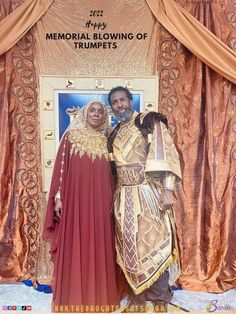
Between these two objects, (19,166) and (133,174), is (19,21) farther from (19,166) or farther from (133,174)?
(133,174)

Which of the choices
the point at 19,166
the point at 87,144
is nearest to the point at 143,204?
the point at 87,144

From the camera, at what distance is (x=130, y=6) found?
2.92 meters

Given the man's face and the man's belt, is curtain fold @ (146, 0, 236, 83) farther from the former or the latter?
the man's belt

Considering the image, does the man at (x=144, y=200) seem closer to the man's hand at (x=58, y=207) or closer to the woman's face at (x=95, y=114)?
the woman's face at (x=95, y=114)

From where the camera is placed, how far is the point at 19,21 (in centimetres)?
283

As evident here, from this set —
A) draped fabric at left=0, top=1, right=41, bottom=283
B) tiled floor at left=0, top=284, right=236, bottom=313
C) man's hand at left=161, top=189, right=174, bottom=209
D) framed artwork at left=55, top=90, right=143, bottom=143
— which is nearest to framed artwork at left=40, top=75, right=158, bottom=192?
framed artwork at left=55, top=90, right=143, bottom=143

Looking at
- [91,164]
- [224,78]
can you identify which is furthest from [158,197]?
[224,78]

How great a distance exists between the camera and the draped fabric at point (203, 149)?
117 inches

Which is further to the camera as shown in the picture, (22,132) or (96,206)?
(22,132)

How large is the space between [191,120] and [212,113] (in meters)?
0.17

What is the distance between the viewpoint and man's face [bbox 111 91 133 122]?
254 cm

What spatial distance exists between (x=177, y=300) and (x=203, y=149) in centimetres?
114

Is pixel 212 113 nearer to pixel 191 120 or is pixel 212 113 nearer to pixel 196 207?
pixel 191 120

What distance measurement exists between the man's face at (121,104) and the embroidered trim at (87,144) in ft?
0.70
